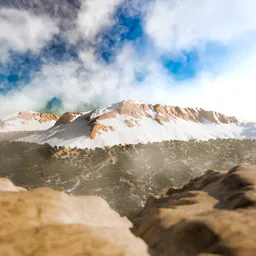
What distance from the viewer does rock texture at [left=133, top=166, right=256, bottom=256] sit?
1201cm

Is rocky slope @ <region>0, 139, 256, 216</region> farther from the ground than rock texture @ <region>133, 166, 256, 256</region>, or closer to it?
farther from the ground

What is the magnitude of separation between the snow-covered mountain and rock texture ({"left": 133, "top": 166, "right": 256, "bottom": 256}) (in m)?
76.3

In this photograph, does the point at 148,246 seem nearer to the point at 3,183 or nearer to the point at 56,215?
the point at 56,215

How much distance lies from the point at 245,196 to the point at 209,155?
259 feet

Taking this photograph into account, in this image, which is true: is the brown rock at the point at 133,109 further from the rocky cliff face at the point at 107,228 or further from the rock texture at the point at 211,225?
the rocky cliff face at the point at 107,228

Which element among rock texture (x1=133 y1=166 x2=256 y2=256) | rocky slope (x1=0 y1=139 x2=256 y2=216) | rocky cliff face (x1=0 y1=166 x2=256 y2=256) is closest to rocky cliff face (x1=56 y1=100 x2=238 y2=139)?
rocky slope (x1=0 y1=139 x2=256 y2=216)

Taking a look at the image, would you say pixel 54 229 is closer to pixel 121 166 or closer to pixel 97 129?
pixel 121 166

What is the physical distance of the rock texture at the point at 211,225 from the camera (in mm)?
12008

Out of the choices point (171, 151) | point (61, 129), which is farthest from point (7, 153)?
point (171, 151)

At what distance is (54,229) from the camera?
12.2 metres

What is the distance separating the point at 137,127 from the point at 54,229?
10601cm

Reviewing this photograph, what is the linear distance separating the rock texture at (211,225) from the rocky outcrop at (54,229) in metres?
2.22

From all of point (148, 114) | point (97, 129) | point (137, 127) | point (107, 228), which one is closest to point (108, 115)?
point (97, 129)

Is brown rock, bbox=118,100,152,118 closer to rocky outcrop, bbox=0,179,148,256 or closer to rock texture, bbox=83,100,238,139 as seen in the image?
rock texture, bbox=83,100,238,139
